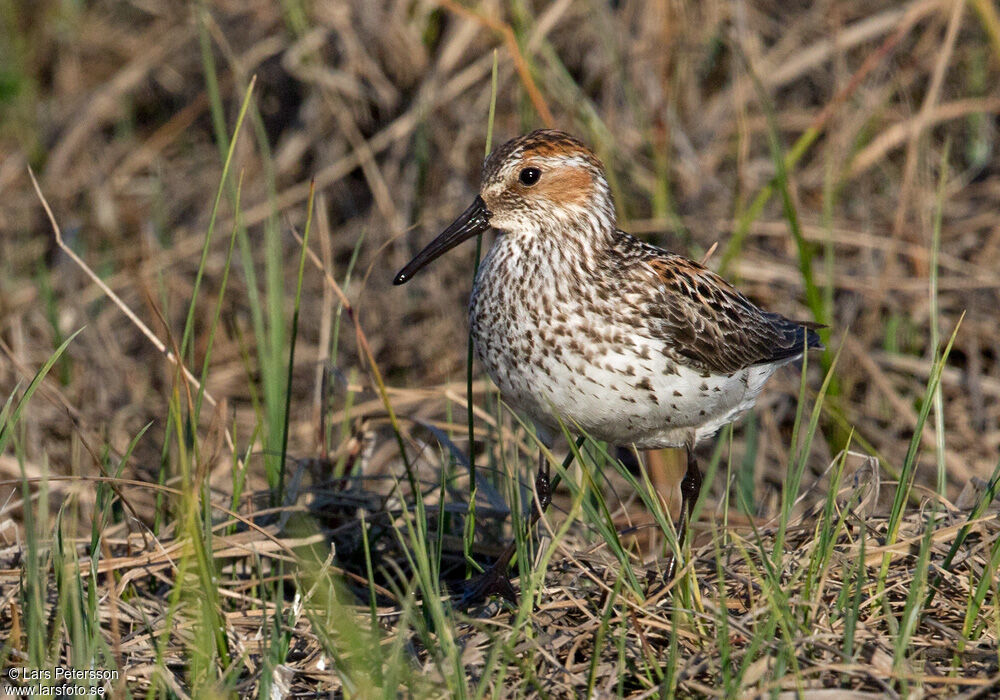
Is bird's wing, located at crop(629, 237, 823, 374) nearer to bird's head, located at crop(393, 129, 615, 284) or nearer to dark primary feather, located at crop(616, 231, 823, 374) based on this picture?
dark primary feather, located at crop(616, 231, 823, 374)

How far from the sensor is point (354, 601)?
15.1 ft

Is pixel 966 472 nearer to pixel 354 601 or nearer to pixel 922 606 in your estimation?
pixel 922 606

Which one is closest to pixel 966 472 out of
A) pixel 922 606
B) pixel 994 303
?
pixel 994 303

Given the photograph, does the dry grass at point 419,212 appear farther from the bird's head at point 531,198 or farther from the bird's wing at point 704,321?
the bird's head at point 531,198

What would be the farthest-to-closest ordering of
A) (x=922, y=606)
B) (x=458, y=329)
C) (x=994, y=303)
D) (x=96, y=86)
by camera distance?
(x=96, y=86) < (x=458, y=329) < (x=994, y=303) < (x=922, y=606)

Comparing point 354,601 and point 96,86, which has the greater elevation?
point 96,86

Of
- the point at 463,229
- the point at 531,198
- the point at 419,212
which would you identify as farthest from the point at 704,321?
the point at 419,212

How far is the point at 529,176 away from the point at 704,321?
91cm

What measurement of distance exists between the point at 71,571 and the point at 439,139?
4961 mm

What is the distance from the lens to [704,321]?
475 cm

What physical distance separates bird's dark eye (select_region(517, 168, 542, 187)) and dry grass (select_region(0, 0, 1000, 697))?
3.69 feet

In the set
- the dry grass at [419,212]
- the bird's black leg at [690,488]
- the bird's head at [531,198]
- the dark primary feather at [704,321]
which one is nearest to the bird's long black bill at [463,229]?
the bird's head at [531,198]

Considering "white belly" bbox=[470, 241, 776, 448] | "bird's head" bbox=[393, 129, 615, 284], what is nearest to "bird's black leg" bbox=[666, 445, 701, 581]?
"white belly" bbox=[470, 241, 776, 448]

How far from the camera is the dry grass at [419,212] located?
19.1ft
